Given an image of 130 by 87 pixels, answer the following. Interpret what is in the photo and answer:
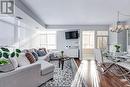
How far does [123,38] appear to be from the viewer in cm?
1045

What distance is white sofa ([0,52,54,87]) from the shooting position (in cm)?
303

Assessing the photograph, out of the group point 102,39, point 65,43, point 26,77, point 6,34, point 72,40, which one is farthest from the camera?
point 65,43

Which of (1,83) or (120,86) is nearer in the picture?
(1,83)

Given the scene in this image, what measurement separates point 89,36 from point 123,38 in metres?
2.98

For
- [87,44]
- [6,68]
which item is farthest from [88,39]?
[6,68]

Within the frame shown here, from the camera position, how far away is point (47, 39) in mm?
14023

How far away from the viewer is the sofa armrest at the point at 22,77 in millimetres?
3006

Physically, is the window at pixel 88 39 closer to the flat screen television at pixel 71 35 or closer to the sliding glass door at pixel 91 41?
the sliding glass door at pixel 91 41

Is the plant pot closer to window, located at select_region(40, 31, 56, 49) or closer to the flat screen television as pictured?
the flat screen television

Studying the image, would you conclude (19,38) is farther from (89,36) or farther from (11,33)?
(89,36)

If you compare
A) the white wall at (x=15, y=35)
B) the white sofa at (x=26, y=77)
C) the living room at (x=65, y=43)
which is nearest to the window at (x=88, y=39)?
the living room at (x=65, y=43)

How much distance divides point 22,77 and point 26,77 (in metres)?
0.18

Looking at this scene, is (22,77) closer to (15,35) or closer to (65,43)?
(15,35)

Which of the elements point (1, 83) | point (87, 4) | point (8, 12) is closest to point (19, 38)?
point (8, 12)
